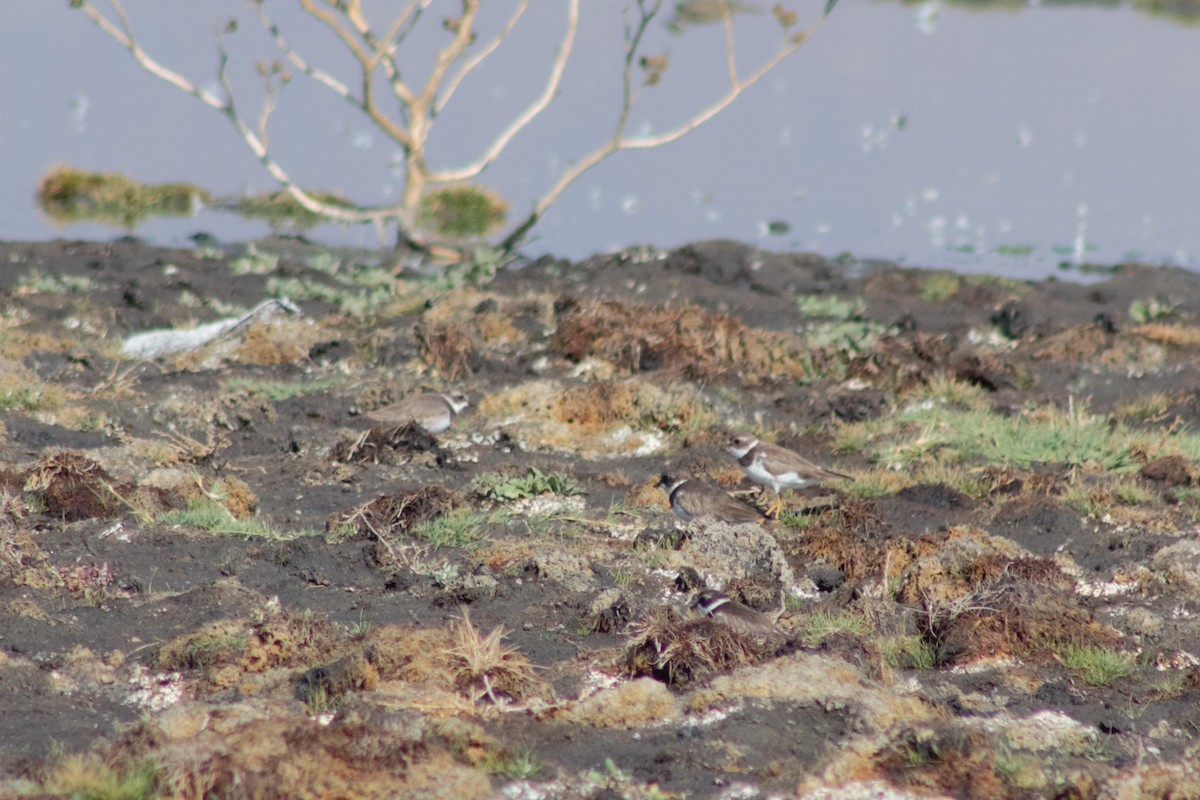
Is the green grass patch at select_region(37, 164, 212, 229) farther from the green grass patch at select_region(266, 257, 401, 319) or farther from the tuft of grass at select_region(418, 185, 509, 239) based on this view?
the green grass patch at select_region(266, 257, 401, 319)

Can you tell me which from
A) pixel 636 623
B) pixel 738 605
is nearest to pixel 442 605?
pixel 636 623

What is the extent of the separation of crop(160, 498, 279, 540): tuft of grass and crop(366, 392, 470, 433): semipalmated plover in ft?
6.94

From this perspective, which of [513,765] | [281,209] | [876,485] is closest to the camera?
[513,765]

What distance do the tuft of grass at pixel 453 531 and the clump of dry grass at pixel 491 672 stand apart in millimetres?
1895

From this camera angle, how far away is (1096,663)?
20.0ft

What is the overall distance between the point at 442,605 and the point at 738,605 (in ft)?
4.73

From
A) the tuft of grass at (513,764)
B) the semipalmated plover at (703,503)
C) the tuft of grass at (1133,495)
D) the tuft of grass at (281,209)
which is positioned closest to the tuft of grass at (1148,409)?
the tuft of grass at (1133,495)

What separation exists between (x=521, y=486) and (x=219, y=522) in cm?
188

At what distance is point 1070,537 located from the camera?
820cm

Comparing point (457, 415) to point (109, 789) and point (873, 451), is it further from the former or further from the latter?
point (109, 789)

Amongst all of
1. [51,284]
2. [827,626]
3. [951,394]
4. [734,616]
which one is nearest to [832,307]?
[951,394]

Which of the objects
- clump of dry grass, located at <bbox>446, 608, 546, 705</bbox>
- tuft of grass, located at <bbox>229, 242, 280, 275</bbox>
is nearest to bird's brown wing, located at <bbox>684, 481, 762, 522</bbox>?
clump of dry grass, located at <bbox>446, 608, 546, 705</bbox>

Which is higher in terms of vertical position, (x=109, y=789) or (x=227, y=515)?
(x=109, y=789)

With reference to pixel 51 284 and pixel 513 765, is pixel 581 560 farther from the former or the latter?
pixel 51 284
